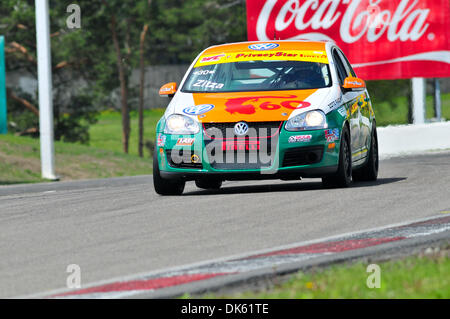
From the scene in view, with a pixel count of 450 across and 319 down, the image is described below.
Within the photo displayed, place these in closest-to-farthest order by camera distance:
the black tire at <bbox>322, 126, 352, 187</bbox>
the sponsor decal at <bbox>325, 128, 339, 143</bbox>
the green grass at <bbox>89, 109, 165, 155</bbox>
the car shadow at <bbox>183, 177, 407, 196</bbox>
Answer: the sponsor decal at <bbox>325, 128, 339, 143</bbox>, the black tire at <bbox>322, 126, 352, 187</bbox>, the car shadow at <bbox>183, 177, 407, 196</bbox>, the green grass at <bbox>89, 109, 165, 155</bbox>

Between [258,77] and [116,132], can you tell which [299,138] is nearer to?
[258,77]

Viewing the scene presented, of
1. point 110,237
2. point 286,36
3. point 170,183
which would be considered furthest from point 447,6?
point 110,237

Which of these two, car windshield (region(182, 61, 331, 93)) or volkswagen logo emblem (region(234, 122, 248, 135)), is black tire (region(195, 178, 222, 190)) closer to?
car windshield (region(182, 61, 331, 93))

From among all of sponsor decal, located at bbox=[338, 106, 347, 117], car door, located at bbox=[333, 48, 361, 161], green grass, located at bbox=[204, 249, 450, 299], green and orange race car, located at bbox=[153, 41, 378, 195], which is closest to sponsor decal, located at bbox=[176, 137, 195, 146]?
green and orange race car, located at bbox=[153, 41, 378, 195]

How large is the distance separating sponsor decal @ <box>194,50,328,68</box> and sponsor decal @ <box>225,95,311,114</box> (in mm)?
1231

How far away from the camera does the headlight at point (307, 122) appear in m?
11.9

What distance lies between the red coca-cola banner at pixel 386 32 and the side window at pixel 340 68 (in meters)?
14.3

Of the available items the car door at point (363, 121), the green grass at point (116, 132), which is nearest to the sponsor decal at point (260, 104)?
the car door at point (363, 121)

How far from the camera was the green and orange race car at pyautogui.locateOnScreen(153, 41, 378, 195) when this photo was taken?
469 inches

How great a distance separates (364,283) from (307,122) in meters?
5.78

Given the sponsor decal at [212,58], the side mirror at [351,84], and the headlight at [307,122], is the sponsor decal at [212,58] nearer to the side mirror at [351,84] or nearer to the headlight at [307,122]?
the side mirror at [351,84]

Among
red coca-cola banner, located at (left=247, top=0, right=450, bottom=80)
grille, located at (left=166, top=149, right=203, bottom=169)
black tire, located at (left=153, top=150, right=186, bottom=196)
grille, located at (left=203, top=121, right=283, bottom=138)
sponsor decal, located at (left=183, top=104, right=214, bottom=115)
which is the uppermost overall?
red coca-cola banner, located at (left=247, top=0, right=450, bottom=80)

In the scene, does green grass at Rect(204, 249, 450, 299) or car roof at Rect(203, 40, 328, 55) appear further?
car roof at Rect(203, 40, 328, 55)

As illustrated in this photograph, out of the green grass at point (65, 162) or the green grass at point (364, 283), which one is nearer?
the green grass at point (364, 283)
